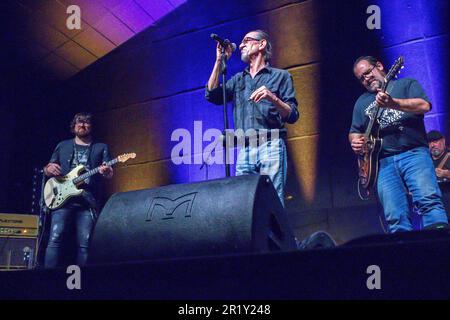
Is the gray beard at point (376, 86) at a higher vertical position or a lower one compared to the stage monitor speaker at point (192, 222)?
higher

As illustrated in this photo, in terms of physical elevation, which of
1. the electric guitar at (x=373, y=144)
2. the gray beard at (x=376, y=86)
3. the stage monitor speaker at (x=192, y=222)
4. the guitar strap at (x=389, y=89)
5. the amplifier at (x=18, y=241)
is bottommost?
the stage monitor speaker at (x=192, y=222)

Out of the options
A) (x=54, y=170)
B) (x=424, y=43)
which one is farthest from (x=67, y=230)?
(x=424, y=43)

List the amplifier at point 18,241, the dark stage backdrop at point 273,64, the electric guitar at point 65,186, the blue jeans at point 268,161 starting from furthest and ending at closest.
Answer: the amplifier at point 18,241 < the dark stage backdrop at point 273,64 < the electric guitar at point 65,186 < the blue jeans at point 268,161

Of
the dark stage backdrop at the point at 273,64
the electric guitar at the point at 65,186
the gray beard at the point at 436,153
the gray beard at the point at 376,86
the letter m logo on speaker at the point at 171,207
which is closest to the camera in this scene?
the letter m logo on speaker at the point at 171,207

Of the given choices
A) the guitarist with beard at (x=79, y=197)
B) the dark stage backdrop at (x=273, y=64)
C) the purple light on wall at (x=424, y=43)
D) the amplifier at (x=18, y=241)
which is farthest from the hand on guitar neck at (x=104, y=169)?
the purple light on wall at (x=424, y=43)

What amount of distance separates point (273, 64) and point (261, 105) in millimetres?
2125

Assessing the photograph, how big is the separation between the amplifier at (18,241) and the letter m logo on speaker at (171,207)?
9.86ft

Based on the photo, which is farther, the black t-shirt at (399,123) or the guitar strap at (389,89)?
the guitar strap at (389,89)

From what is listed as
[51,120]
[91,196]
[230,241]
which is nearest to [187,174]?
[91,196]

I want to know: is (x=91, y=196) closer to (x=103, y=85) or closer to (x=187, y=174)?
(x=187, y=174)

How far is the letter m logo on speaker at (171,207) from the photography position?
181cm

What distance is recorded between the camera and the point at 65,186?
13.5 feet

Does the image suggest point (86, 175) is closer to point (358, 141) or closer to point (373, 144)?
point (358, 141)

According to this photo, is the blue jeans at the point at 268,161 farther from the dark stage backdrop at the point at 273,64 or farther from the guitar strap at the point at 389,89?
the dark stage backdrop at the point at 273,64
